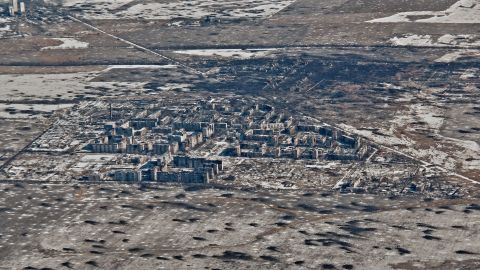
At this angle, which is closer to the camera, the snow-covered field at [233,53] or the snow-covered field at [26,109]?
the snow-covered field at [26,109]

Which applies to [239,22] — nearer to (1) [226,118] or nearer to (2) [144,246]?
(1) [226,118]

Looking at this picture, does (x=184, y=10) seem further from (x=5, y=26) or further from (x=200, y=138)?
(x=200, y=138)

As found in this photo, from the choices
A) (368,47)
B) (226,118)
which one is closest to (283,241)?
(226,118)

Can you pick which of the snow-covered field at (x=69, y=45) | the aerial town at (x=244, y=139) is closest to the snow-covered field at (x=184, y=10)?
the aerial town at (x=244, y=139)

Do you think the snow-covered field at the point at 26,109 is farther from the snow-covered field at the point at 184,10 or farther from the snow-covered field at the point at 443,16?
the snow-covered field at the point at 443,16

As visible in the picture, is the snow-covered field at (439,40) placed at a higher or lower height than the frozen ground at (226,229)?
higher

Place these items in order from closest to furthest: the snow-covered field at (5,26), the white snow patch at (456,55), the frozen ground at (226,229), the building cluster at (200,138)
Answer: the frozen ground at (226,229) → the building cluster at (200,138) → the white snow patch at (456,55) → the snow-covered field at (5,26)
